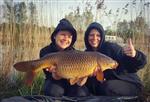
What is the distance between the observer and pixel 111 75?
4.32m

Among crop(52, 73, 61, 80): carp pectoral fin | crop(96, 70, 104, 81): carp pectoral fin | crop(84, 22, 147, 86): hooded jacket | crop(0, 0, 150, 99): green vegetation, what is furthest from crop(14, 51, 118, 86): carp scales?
crop(0, 0, 150, 99): green vegetation

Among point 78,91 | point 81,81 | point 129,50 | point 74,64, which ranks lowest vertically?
point 78,91

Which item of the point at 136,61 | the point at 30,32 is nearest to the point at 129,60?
the point at 136,61

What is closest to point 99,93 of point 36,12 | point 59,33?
point 59,33

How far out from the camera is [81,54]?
3895mm

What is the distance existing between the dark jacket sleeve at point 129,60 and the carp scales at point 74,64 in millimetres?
189

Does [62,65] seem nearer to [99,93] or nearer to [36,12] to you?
[99,93]

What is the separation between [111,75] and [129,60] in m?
0.33

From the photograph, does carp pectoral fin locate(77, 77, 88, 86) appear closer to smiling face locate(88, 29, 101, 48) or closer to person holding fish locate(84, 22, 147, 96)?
person holding fish locate(84, 22, 147, 96)

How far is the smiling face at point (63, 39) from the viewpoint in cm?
418

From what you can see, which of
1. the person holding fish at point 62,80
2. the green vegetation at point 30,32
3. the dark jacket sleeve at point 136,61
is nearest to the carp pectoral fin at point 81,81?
the person holding fish at point 62,80

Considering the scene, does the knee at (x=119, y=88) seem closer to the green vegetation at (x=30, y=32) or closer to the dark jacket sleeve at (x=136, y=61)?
the dark jacket sleeve at (x=136, y=61)

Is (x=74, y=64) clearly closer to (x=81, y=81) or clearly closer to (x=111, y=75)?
(x=81, y=81)

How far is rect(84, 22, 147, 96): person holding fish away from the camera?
421 centimetres
